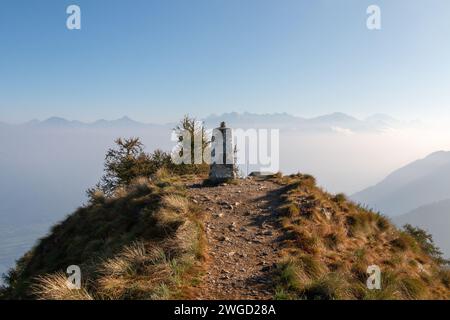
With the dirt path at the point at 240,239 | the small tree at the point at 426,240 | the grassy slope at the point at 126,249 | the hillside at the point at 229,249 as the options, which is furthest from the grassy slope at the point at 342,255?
the small tree at the point at 426,240

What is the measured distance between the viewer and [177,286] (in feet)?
25.3

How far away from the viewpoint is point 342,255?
37.1 ft

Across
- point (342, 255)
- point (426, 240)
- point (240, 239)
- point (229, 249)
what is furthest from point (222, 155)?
point (426, 240)

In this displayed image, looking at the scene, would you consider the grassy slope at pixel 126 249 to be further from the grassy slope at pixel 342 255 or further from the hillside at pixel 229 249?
the grassy slope at pixel 342 255

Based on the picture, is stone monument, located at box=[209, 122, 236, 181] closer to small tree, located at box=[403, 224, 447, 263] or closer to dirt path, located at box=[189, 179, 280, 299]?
dirt path, located at box=[189, 179, 280, 299]

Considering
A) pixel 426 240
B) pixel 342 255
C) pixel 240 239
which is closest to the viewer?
pixel 342 255

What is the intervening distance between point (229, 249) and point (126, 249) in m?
3.65

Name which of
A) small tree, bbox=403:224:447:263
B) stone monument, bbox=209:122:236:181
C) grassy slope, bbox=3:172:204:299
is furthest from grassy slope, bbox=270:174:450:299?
small tree, bbox=403:224:447:263

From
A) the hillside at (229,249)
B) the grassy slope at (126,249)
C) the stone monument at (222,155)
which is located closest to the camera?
the grassy slope at (126,249)

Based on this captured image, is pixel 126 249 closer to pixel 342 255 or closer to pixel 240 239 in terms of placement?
pixel 240 239

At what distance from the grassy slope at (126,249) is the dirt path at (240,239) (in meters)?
0.68

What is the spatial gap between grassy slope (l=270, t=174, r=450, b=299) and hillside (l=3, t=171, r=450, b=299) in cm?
4

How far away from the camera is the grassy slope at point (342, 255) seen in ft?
26.1

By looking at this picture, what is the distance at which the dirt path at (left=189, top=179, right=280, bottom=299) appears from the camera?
8070 mm
